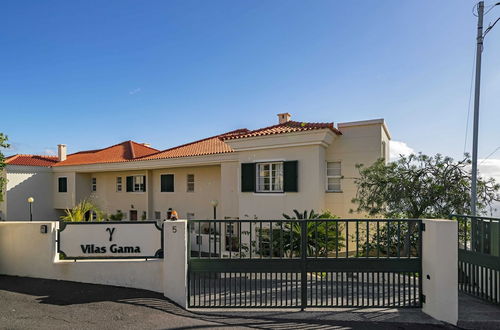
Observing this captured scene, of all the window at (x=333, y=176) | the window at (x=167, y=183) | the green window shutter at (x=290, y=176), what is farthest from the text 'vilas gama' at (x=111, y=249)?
the window at (x=167, y=183)

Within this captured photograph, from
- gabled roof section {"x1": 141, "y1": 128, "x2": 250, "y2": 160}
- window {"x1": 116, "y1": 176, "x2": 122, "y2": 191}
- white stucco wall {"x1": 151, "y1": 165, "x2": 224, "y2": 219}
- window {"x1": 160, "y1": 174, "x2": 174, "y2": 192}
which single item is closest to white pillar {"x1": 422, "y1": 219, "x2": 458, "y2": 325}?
gabled roof section {"x1": 141, "y1": 128, "x2": 250, "y2": 160}

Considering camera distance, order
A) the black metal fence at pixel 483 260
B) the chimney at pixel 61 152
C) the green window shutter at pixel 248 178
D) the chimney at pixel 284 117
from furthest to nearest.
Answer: the chimney at pixel 61 152
the chimney at pixel 284 117
the green window shutter at pixel 248 178
the black metal fence at pixel 483 260

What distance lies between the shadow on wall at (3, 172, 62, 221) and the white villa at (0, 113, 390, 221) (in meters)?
0.06

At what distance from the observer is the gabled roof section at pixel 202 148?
16125mm

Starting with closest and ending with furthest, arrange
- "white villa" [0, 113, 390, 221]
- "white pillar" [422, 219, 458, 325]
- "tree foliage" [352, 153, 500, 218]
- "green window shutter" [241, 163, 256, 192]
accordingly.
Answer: "white pillar" [422, 219, 458, 325]
"tree foliage" [352, 153, 500, 218]
"white villa" [0, 113, 390, 221]
"green window shutter" [241, 163, 256, 192]

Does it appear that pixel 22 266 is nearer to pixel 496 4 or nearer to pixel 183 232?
pixel 183 232

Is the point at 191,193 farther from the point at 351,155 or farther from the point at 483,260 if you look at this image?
the point at 483,260

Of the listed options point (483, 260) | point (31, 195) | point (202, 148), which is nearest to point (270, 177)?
point (202, 148)

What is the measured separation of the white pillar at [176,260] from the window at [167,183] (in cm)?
1325

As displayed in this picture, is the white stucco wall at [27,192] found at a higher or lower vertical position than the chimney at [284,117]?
lower

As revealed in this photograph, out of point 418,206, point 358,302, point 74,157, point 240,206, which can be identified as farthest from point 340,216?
point 74,157

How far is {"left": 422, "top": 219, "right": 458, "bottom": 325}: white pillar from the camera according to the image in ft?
15.6

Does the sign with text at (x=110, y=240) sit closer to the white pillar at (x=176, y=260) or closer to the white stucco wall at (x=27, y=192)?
the white pillar at (x=176, y=260)

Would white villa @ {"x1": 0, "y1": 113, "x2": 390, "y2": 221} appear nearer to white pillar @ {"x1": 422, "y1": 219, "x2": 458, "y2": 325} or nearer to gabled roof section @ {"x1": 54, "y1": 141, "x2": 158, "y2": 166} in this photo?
gabled roof section @ {"x1": 54, "y1": 141, "x2": 158, "y2": 166}
